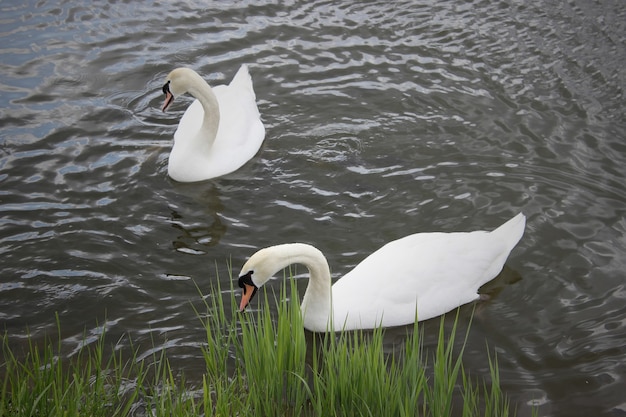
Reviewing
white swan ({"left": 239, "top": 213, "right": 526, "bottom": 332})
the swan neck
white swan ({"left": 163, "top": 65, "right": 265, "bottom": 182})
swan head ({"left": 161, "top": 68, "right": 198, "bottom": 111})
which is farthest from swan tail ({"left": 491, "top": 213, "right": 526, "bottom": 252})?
swan head ({"left": 161, "top": 68, "right": 198, "bottom": 111})

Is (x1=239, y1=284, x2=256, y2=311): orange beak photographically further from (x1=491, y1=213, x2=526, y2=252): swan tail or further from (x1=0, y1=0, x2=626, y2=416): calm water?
(x1=491, y1=213, x2=526, y2=252): swan tail

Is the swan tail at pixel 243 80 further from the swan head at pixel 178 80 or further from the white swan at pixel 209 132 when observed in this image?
the swan head at pixel 178 80

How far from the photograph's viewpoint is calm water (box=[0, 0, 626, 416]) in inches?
242

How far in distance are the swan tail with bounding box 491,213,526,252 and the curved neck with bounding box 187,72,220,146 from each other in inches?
115

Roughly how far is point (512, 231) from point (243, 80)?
3.50m

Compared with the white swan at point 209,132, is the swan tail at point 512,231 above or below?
below

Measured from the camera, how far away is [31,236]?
703 cm

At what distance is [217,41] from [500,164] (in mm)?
4022

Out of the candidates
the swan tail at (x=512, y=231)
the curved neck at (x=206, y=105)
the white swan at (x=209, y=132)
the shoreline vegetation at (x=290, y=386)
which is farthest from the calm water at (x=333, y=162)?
the shoreline vegetation at (x=290, y=386)

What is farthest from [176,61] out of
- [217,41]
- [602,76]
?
[602,76]

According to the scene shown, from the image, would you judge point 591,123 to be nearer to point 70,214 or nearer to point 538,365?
point 538,365

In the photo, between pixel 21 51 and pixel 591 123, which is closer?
pixel 591 123

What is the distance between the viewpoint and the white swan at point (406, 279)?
19.3 ft

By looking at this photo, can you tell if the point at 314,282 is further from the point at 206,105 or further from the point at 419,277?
the point at 206,105
